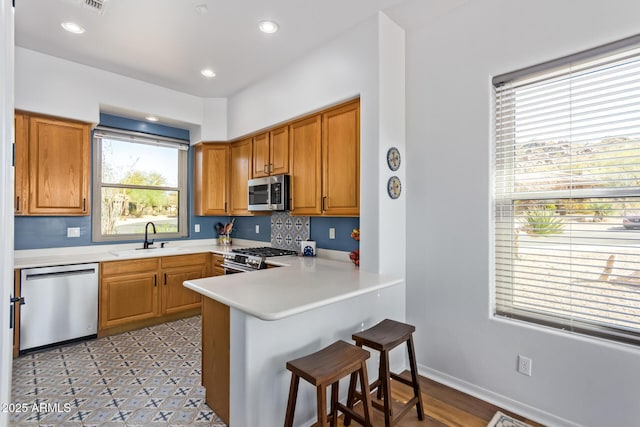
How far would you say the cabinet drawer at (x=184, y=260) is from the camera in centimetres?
368

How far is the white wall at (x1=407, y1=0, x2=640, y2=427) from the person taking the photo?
70.0 inches

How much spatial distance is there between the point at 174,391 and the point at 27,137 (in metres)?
2.76

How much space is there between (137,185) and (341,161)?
2.85 metres

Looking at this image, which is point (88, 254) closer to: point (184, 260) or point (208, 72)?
point (184, 260)

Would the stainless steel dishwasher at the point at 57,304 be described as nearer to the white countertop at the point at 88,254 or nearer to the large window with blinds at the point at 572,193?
the white countertop at the point at 88,254

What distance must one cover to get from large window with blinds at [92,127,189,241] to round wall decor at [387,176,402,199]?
3.15 meters

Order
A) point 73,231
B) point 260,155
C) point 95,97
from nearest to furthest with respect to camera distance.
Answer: point 95,97, point 73,231, point 260,155

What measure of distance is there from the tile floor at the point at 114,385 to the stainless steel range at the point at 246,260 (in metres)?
0.82

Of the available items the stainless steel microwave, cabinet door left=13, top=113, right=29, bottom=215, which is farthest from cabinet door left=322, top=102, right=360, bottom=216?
cabinet door left=13, top=113, right=29, bottom=215

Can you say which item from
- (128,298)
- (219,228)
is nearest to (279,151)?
(219,228)

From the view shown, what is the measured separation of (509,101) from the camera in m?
2.16

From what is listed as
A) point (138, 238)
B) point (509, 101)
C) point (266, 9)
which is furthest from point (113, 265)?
point (509, 101)

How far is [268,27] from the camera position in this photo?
2539 millimetres

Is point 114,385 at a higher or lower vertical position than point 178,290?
lower
